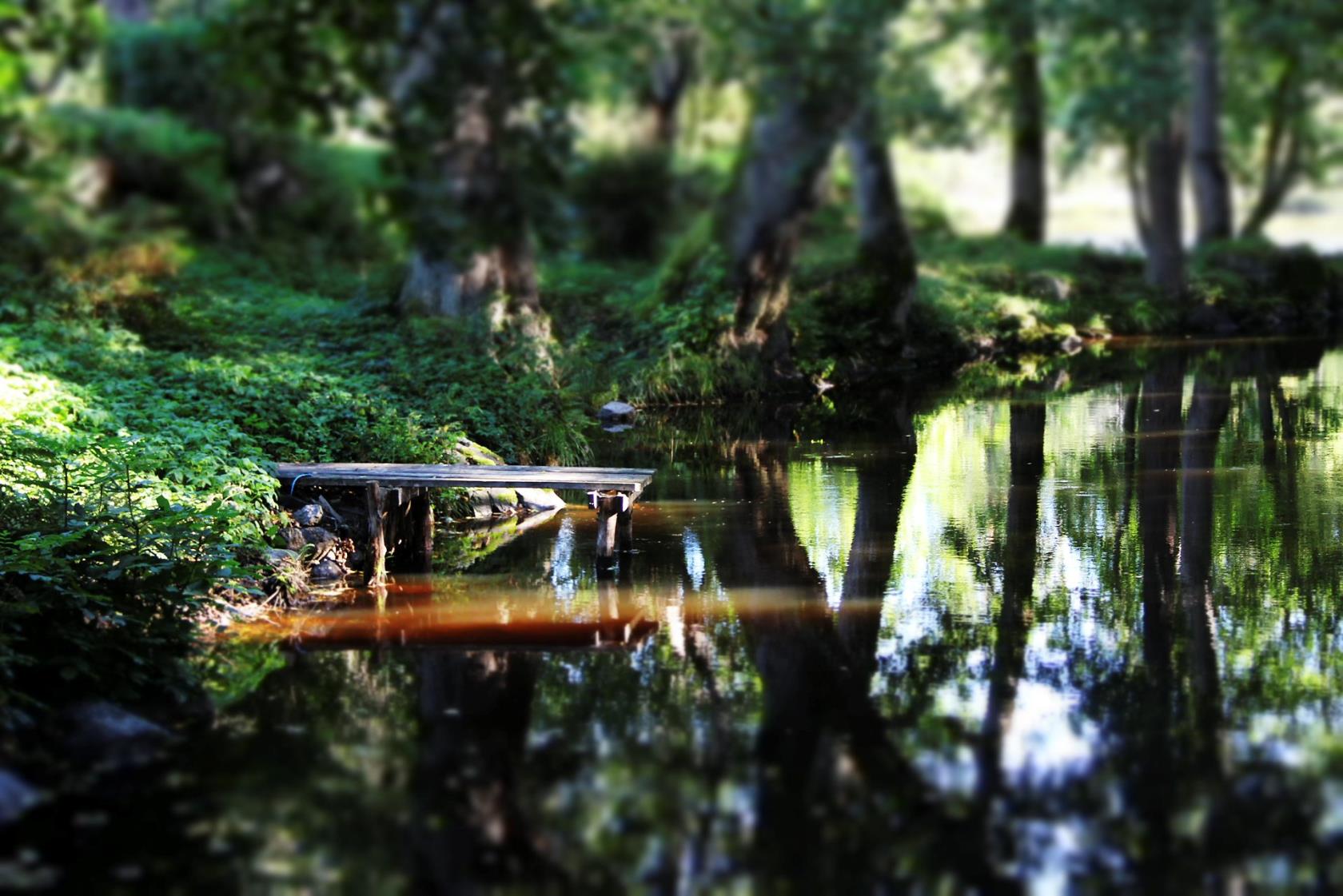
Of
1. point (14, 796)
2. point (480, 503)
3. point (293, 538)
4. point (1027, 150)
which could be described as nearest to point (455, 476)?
point (293, 538)

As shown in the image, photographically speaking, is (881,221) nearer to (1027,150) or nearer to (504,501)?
(1027,150)

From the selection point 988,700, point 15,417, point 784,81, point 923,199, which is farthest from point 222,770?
point 923,199

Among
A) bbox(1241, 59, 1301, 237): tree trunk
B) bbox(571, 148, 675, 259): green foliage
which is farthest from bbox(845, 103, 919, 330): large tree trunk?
bbox(1241, 59, 1301, 237): tree trunk

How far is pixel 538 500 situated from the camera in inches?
499

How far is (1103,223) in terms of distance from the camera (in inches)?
2296

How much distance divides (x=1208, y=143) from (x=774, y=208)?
13326 millimetres

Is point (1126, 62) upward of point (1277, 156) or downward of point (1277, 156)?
downward

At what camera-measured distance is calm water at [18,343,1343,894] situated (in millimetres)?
5410

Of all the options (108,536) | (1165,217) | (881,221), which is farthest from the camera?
(1165,217)

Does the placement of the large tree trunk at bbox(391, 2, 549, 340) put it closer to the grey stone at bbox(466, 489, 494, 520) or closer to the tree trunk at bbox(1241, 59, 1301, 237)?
the grey stone at bbox(466, 489, 494, 520)

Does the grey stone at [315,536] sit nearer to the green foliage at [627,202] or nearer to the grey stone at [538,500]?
the grey stone at [538,500]

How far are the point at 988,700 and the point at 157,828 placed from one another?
3482mm

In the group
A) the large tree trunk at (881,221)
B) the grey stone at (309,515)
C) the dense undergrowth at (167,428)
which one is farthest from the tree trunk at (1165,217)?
the grey stone at (309,515)

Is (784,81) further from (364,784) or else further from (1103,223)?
(1103,223)
